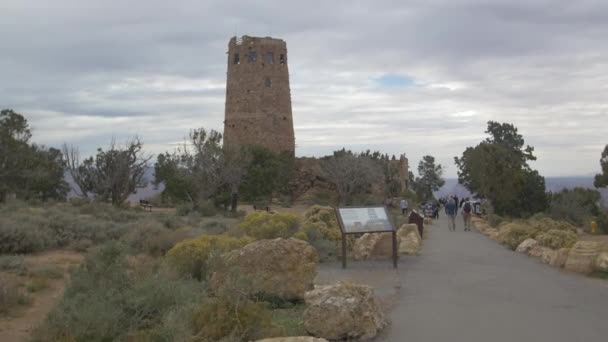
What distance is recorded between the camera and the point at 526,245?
18141 millimetres

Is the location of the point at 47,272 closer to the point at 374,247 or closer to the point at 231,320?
the point at 231,320

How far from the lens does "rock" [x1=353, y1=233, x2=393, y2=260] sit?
16.5 m

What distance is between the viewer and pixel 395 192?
5938cm

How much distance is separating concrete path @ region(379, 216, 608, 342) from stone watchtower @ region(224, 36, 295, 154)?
36.8 meters

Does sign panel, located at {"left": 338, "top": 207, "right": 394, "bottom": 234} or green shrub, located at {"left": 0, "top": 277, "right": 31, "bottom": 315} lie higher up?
sign panel, located at {"left": 338, "top": 207, "right": 394, "bottom": 234}

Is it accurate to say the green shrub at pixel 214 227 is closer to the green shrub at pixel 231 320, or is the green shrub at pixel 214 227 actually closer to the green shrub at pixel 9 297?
the green shrub at pixel 9 297

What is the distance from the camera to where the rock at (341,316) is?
7.64 m

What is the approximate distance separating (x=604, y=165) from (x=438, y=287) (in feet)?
154

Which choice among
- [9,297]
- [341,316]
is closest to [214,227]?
[9,297]

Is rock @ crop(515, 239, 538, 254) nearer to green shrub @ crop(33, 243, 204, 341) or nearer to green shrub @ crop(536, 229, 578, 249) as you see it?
green shrub @ crop(536, 229, 578, 249)

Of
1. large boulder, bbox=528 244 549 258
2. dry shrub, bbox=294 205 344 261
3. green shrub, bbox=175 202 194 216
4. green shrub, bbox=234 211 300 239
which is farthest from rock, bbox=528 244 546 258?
green shrub, bbox=175 202 194 216

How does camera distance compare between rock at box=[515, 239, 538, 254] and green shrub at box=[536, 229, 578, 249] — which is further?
rock at box=[515, 239, 538, 254]

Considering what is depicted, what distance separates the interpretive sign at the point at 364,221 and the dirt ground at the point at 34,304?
6006mm

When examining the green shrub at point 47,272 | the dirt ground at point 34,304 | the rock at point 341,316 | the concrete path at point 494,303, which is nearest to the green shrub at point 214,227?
the dirt ground at point 34,304
